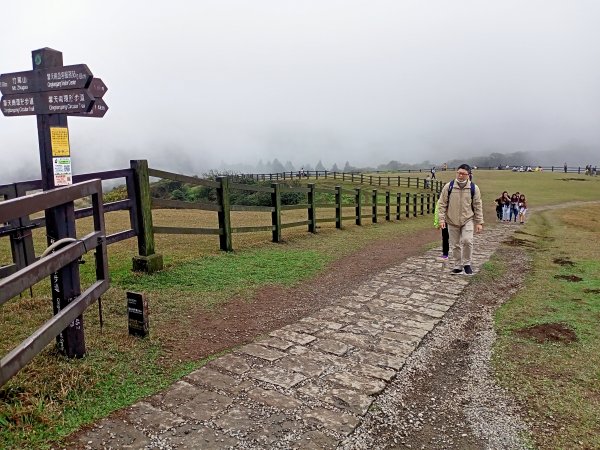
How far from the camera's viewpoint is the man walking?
7316 mm

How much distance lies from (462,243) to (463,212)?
21.9 inches

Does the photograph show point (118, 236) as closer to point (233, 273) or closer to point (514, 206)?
point (233, 273)

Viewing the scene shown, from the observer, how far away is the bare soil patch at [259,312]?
4145 millimetres

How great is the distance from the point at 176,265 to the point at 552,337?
16.8 feet

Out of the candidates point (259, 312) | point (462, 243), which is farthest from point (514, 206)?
point (259, 312)

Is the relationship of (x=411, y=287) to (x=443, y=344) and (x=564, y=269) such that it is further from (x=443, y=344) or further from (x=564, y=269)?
(x=564, y=269)

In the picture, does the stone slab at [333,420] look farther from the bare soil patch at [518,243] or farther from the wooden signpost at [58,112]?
the bare soil patch at [518,243]

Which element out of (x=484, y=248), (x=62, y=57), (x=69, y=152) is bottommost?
(x=484, y=248)

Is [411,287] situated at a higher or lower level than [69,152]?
lower

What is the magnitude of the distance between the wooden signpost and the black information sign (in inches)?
22.1

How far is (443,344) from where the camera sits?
449 centimetres

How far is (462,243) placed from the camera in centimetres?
751

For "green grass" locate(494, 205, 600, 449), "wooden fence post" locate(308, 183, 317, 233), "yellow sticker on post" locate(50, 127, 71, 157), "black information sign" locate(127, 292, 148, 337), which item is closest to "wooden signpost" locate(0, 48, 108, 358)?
"yellow sticker on post" locate(50, 127, 71, 157)

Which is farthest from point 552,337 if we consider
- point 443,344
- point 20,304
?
point 20,304
